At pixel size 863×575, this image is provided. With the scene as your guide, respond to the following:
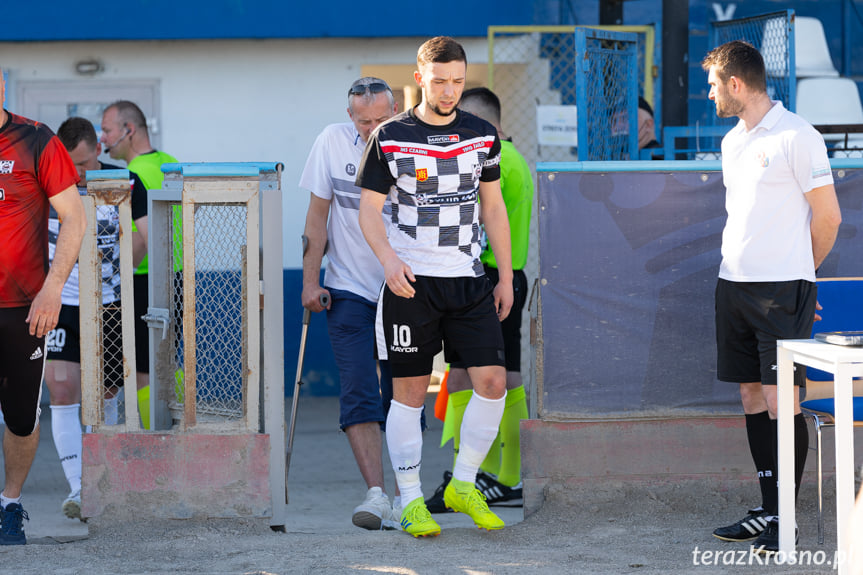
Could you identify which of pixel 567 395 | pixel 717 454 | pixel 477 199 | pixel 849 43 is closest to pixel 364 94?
pixel 477 199

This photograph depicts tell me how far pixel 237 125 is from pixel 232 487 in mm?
4463

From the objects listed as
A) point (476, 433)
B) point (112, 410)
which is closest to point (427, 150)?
point (476, 433)

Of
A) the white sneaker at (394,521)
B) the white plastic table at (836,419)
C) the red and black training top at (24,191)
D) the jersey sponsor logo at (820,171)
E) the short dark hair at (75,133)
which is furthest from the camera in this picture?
the short dark hair at (75,133)

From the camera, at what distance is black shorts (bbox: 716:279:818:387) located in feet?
13.1

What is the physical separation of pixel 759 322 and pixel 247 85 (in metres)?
5.37

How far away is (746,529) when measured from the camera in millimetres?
4199

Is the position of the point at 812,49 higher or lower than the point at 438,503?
higher

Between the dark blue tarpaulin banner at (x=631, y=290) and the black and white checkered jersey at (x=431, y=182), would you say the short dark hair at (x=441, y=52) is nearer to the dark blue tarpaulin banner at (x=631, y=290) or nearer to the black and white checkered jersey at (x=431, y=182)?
the black and white checkered jersey at (x=431, y=182)

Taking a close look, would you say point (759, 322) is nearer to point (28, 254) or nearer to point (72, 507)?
point (28, 254)

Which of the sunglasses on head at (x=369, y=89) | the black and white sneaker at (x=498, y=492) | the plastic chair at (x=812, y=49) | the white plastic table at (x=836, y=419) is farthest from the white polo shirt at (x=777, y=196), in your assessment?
the plastic chair at (x=812, y=49)

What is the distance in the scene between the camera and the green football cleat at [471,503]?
4.12m

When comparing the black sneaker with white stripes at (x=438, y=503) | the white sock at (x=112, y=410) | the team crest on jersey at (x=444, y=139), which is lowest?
the black sneaker with white stripes at (x=438, y=503)

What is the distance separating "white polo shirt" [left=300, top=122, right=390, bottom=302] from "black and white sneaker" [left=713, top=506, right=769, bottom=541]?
70.2 inches

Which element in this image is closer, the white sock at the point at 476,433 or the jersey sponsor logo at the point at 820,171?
the jersey sponsor logo at the point at 820,171
